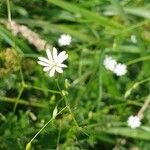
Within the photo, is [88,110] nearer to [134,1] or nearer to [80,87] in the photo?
[80,87]

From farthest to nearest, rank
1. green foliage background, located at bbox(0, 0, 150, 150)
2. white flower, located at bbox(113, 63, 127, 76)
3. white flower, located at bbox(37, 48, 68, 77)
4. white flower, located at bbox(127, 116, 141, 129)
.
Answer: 1. white flower, located at bbox(113, 63, 127, 76)
2. white flower, located at bbox(127, 116, 141, 129)
3. green foliage background, located at bbox(0, 0, 150, 150)
4. white flower, located at bbox(37, 48, 68, 77)

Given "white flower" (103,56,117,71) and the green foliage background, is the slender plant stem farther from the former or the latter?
"white flower" (103,56,117,71)

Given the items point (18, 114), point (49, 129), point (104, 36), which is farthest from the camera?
point (104, 36)

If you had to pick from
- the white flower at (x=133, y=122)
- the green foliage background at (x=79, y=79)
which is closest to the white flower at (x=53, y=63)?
the green foliage background at (x=79, y=79)

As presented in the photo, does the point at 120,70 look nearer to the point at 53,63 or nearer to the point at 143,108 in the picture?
the point at 143,108

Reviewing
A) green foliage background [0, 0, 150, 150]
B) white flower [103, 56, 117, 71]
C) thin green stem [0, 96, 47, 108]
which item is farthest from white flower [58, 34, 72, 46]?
thin green stem [0, 96, 47, 108]

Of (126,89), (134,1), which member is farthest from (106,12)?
(126,89)
